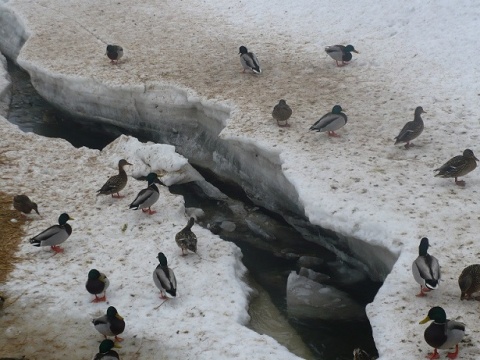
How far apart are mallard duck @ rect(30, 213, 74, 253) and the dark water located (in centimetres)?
358

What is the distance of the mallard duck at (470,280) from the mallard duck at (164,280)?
4480mm

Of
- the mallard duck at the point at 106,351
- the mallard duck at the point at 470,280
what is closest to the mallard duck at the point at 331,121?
the mallard duck at the point at 470,280

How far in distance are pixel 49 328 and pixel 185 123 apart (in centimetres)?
877

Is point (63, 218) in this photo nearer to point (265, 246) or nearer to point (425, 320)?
point (265, 246)

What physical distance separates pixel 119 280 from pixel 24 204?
312 cm

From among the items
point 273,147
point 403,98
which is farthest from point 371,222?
point 403,98

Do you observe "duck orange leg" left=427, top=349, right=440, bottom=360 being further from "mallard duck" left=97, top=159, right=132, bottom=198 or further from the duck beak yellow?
"mallard duck" left=97, top=159, right=132, bottom=198

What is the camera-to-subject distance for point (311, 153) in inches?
548

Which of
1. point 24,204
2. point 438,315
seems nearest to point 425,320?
point 438,315

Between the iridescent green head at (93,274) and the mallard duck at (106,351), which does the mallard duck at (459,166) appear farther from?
the mallard duck at (106,351)

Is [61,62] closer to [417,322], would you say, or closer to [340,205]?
[340,205]

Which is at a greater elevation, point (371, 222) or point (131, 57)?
point (371, 222)

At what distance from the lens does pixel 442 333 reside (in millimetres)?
8328

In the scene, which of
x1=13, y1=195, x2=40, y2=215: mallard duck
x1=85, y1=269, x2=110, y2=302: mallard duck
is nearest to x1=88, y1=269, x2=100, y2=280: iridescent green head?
x1=85, y1=269, x2=110, y2=302: mallard duck
